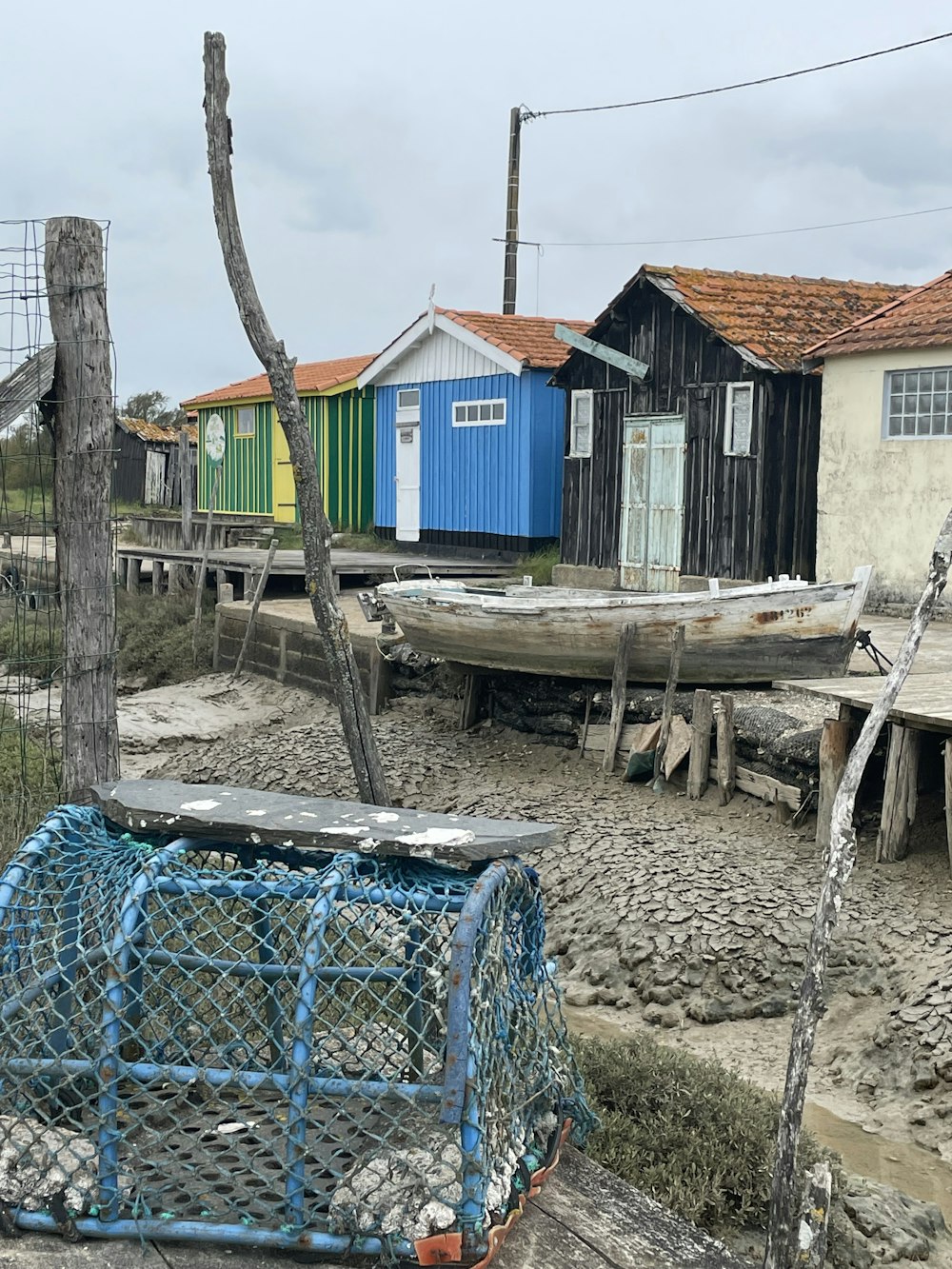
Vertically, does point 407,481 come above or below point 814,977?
above

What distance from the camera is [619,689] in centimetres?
1226

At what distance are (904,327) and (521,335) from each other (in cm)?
721

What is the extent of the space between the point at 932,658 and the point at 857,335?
5.06 m

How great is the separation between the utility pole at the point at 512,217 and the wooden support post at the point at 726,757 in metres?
17.2

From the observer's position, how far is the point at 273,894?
392 cm

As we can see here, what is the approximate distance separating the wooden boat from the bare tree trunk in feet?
21.4

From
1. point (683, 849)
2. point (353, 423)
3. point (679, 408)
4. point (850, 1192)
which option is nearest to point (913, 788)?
point (683, 849)

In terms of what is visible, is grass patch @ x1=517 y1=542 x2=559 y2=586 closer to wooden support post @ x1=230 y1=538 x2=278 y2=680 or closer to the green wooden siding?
wooden support post @ x1=230 y1=538 x2=278 y2=680

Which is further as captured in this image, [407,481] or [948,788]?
[407,481]

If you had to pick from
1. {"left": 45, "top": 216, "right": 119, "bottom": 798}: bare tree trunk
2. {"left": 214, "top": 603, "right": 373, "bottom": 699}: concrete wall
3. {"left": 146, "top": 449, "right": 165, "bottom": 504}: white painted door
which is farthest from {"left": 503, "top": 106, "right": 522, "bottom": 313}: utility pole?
{"left": 45, "top": 216, "right": 119, "bottom": 798}: bare tree trunk

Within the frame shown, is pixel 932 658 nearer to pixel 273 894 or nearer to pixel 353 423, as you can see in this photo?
pixel 273 894

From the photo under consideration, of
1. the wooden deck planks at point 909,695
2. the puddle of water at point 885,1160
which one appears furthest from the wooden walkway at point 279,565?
the puddle of water at point 885,1160

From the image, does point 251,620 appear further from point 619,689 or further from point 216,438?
point 216,438

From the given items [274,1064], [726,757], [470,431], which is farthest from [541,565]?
[274,1064]
